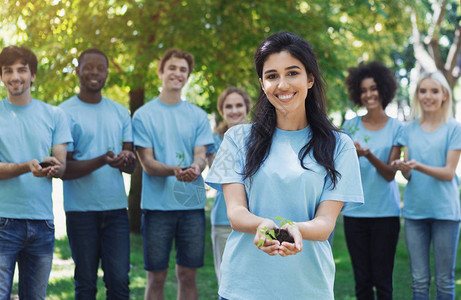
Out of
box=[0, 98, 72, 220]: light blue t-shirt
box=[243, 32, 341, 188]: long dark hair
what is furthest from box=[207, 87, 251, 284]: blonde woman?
box=[243, 32, 341, 188]: long dark hair

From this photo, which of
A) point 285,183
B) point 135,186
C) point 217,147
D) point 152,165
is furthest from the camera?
point 135,186

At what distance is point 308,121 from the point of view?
9.16ft

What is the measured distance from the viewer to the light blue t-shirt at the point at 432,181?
184 inches

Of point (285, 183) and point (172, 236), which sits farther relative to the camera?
point (172, 236)

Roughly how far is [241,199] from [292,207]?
247mm

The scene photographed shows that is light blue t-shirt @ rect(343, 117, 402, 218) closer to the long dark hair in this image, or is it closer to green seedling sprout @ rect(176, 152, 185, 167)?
green seedling sprout @ rect(176, 152, 185, 167)

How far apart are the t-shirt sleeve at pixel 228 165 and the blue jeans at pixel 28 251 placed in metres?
1.75

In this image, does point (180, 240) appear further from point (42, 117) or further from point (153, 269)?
point (42, 117)

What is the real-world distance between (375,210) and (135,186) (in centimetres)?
533

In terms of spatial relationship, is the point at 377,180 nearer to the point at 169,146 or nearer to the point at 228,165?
the point at 169,146

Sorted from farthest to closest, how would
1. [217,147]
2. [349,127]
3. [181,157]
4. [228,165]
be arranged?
[217,147] < [349,127] < [181,157] < [228,165]

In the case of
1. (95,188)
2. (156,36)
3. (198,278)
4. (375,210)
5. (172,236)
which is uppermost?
(156,36)

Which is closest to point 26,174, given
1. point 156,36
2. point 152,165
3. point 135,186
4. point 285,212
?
point 152,165

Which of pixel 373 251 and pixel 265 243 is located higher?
pixel 265 243
